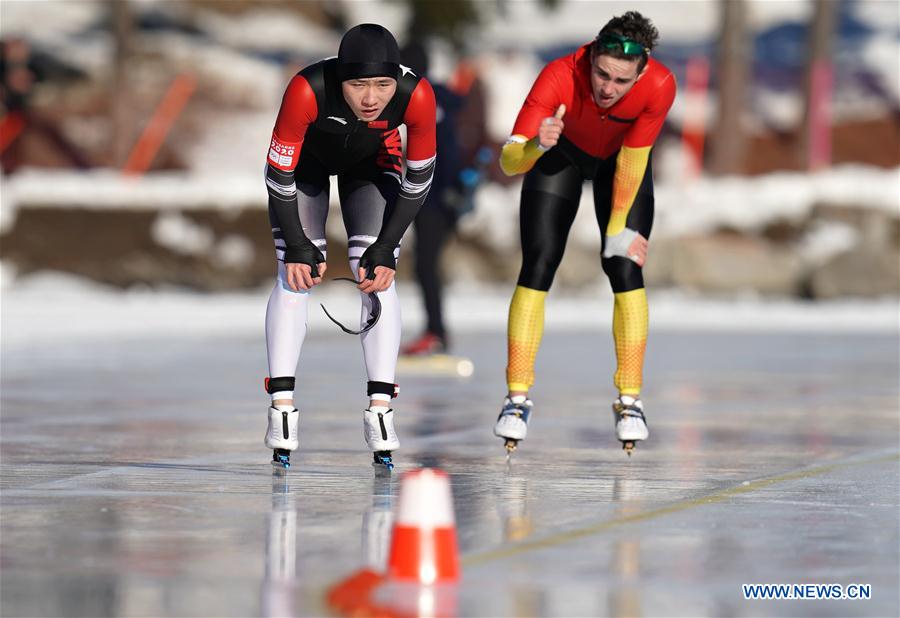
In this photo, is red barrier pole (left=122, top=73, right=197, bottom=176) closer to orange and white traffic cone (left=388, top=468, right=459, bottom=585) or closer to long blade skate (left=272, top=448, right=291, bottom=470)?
long blade skate (left=272, top=448, right=291, bottom=470)

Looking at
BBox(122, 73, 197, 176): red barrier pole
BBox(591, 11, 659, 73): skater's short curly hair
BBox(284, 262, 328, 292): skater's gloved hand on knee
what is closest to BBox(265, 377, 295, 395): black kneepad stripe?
BBox(284, 262, 328, 292): skater's gloved hand on knee

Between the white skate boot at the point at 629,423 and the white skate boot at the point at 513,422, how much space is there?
1.36 feet

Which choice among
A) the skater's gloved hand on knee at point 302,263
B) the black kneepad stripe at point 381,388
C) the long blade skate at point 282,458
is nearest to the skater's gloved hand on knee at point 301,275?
the skater's gloved hand on knee at point 302,263

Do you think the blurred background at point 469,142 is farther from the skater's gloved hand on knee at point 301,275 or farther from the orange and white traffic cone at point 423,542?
the orange and white traffic cone at point 423,542

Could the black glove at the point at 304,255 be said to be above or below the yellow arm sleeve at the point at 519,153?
below

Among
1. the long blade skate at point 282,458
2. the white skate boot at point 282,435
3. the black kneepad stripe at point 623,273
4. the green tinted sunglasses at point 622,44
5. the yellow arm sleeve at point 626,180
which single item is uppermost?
the green tinted sunglasses at point 622,44

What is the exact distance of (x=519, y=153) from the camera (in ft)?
28.2

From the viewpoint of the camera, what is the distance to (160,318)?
2088 cm

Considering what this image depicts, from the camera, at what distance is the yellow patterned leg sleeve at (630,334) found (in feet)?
29.8

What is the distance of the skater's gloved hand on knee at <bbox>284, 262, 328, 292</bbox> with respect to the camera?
8188mm

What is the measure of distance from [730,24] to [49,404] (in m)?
19.8

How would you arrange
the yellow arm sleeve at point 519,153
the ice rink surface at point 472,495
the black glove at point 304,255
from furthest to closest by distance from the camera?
the yellow arm sleeve at point 519,153, the black glove at point 304,255, the ice rink surface at point 472,495

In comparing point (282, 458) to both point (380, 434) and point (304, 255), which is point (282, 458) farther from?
point (304, 255)

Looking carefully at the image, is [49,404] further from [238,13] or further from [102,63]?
[238,13]
